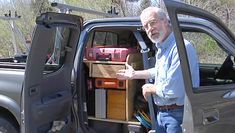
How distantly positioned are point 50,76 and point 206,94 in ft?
5.26

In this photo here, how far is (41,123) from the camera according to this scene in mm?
3797

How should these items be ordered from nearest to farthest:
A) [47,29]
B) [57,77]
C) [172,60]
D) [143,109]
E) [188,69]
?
1. [188,69]
2. [172,60]
3. [47,29]
4. [57,77]
5. [143,109]

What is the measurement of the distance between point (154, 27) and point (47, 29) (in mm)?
983

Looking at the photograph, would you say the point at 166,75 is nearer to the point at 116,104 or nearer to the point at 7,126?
the point at 116,104

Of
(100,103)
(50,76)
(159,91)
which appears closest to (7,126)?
(50,76)

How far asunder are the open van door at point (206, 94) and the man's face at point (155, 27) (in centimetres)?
17

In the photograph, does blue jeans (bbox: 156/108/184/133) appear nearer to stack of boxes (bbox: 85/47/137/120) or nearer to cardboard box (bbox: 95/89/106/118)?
stack of boxes (bbox: 85/47/137/120)

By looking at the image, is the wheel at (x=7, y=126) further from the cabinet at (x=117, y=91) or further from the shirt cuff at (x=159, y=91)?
the shirt cuff at (x=159, y=91)

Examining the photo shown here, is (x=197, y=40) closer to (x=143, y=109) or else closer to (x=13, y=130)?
(x=143, y=109)

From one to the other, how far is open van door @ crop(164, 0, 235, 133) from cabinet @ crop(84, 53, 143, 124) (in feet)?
2.59

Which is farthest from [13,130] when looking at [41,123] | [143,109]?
[143,109]

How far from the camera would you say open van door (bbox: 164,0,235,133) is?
3.01m

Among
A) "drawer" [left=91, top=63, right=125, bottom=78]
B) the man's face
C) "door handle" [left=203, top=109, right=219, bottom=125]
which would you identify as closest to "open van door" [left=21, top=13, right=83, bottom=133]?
"drawer" [left=91, top=63, right=125, bottom=78]

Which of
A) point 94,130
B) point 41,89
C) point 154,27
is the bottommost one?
point 94,130
